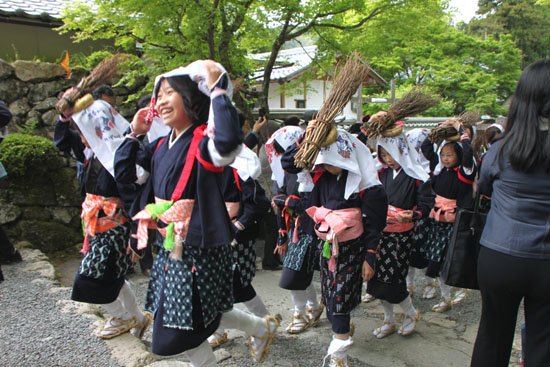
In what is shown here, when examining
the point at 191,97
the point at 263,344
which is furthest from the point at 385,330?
the point at 191,97

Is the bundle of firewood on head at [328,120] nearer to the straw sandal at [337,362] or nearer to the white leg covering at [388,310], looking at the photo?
the straw sandal at [337,362]

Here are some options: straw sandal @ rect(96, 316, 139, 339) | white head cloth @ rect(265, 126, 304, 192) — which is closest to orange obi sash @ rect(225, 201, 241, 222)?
white head cloth @ rect(265, 126, 304, 192)

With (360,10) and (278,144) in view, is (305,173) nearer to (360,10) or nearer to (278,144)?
(278,144)

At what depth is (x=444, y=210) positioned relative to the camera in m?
5.01

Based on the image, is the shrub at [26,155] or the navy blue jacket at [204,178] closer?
the navy blue jacket at [204,178]

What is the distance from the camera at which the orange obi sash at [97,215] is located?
3611mm

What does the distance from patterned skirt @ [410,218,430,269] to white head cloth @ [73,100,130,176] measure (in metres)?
3.52

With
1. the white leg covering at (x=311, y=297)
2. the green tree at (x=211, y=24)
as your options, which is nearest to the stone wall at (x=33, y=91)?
the green tree at (x=211, y=24)

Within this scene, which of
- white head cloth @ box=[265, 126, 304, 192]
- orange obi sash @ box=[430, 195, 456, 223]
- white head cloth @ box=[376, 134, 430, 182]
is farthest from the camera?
orange obi sash @ box=[430, 195, 456, 223]

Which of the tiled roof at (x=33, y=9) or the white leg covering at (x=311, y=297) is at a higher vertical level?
the tiled roof at (x=33, y=9)

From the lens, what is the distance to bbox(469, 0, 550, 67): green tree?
19.2m

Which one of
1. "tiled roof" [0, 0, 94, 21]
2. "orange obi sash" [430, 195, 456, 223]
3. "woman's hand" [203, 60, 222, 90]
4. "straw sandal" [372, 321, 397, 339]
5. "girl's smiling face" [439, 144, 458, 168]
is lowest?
"straw sandal" [372, 321, 397, 339]

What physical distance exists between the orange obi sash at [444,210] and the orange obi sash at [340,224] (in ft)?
6.31

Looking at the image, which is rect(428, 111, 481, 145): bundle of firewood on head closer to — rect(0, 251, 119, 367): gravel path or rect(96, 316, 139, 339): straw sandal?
rect(96, 316, 139, 339): straw sandal
